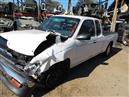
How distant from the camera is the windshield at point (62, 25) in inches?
214

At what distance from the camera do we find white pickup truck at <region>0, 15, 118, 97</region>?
155 inches

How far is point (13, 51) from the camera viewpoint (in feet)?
14.3

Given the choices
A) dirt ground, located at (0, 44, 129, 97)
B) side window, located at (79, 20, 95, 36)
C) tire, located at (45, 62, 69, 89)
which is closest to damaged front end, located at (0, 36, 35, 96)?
dirt ground, located at (0, 44, 129, 97)

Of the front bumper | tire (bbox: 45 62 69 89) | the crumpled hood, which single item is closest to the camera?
the front bumper

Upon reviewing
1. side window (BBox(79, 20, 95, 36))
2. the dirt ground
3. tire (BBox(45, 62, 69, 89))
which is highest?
side window (BBox(79, 20, 95, 36))

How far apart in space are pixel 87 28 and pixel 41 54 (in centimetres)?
244

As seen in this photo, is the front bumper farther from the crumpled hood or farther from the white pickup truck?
the crumpled hood

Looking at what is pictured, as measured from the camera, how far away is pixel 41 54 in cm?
414

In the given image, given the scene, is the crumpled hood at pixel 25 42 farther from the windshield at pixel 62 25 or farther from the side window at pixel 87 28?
the side window at pixel 87 28

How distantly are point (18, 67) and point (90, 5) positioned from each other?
671 inches

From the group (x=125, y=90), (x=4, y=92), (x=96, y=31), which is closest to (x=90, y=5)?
(x=96, y=31)

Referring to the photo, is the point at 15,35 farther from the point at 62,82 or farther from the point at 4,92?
the point at 62,82

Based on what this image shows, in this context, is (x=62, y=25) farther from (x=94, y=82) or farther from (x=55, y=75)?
(x=94, y=82)

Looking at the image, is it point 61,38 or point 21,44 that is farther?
point 61,38
